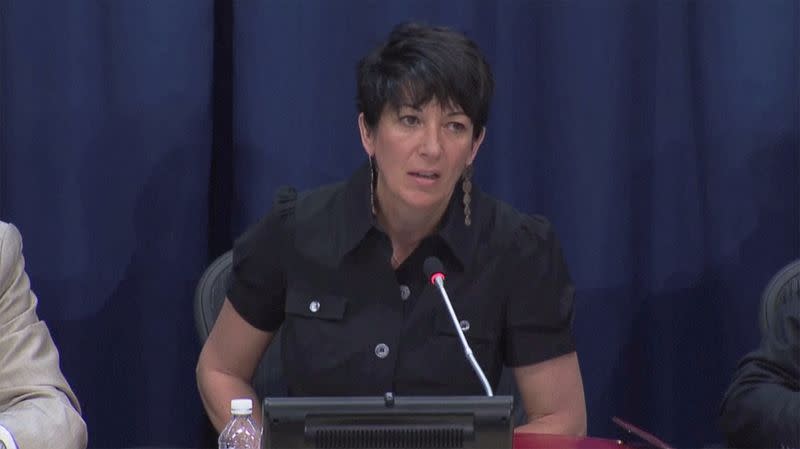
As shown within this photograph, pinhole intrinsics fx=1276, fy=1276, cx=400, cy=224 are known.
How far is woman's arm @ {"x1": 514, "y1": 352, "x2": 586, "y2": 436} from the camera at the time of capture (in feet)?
7.52

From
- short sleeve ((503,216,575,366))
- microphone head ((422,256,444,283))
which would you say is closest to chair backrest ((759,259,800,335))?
short sleeve ((503,216,575,366))

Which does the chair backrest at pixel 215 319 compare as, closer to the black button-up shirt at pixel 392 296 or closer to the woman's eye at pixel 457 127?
the black button-up shirt at pixel 392 296

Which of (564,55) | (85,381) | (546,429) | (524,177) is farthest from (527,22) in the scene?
(85,381)

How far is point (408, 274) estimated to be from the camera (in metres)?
2.38

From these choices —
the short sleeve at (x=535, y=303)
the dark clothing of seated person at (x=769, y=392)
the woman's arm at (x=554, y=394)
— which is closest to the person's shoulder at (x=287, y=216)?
the short sleeve at (x=535, y=303)

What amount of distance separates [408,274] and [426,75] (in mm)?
378

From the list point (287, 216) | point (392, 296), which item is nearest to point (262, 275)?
point (287, 216)

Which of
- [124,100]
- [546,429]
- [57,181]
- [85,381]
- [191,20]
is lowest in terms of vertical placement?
[85,381]

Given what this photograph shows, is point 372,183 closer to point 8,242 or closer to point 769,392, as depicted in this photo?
point 8,242

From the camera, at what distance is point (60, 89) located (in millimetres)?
2961

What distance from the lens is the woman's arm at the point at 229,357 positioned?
94.8 inches

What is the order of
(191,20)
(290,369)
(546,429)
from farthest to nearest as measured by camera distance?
1. (191,20)
2. (290,369)
3. (546,429)

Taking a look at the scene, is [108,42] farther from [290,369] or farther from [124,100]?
[290,369]

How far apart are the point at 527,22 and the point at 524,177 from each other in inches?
14.7
